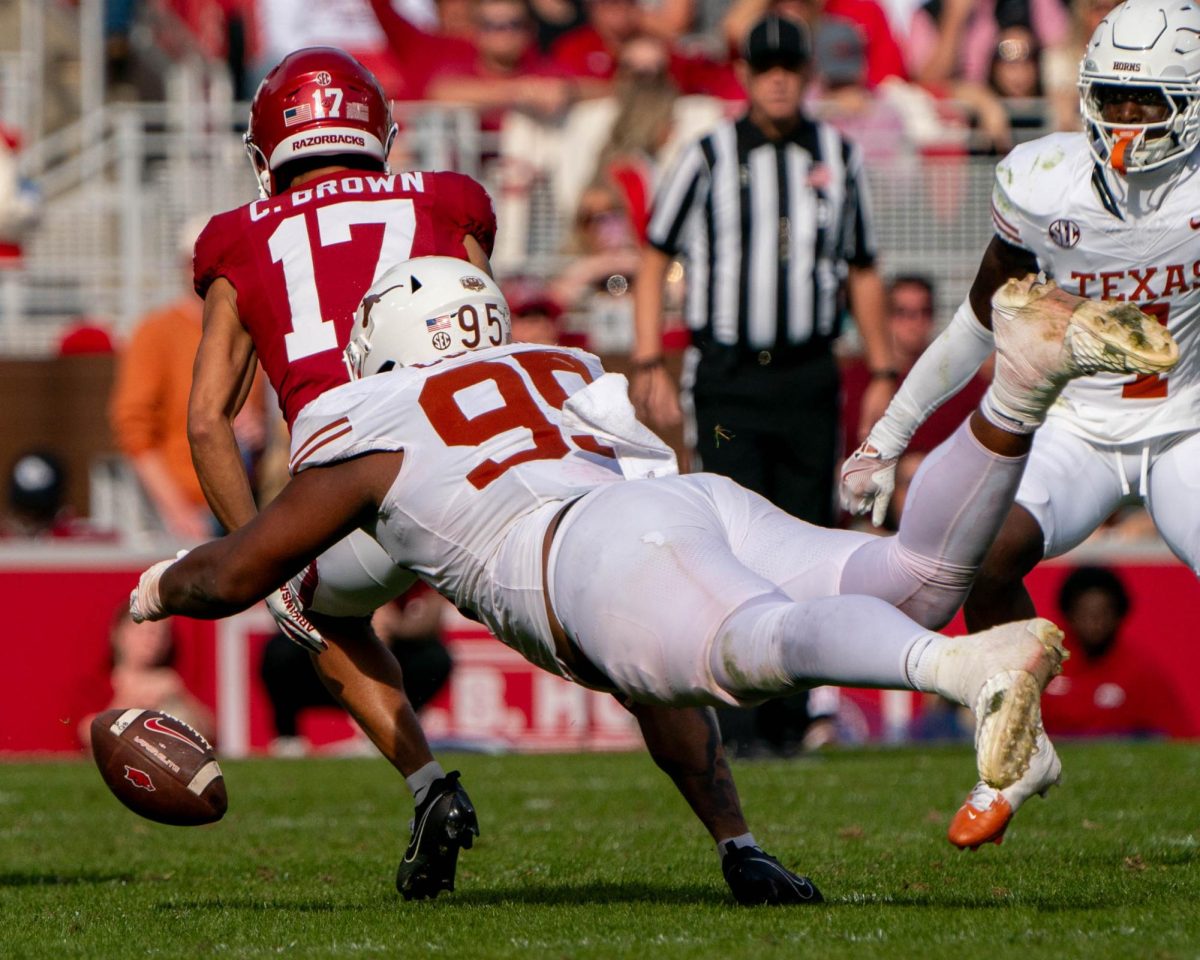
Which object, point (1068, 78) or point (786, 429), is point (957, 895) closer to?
point (786, 429)

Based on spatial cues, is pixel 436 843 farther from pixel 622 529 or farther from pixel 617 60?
pixel 617 60

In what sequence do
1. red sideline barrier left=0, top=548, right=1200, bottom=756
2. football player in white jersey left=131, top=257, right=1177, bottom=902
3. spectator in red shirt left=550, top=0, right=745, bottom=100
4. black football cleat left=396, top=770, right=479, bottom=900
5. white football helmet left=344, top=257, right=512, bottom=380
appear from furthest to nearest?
spectator in red shirt left=550, top=0, right=745, bottom=100 < red sideline barrier left=0, top=548, right=1200, bottom=756 < black football cleat left=396, top=770, right=479, bottom=900 < white football helmet left=344, top=257, right=512, bottom=380 < football player in white jersey left=131, top=257, right=1177, bottom=902

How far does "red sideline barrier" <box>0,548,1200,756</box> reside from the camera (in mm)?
8984

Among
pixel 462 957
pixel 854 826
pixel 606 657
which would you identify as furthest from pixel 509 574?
pixel 854 826

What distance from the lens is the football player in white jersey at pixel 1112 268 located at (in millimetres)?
4691

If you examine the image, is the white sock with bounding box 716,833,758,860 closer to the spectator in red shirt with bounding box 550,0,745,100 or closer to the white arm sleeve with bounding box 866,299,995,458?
the white arm sleeve with bounding box 866,299,995,458

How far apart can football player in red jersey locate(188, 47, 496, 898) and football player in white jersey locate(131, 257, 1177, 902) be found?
0.52m

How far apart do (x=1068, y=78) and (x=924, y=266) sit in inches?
59.7

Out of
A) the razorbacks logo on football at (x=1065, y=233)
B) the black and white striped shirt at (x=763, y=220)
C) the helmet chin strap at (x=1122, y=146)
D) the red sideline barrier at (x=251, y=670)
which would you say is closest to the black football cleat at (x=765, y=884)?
the razorbacks logo on football at (x=1065, y=233)

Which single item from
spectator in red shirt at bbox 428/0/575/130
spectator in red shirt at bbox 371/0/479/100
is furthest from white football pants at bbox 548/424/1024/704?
spectator in red shirt at bbox 371/0/479/100

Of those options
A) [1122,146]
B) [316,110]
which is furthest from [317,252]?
[1122,146]

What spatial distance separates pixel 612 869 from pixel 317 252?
61.3 inches

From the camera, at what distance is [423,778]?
14.7 feet

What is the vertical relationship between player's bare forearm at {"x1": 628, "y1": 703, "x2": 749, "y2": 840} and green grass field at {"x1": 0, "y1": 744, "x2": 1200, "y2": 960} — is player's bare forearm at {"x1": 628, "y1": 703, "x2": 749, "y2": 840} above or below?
above
